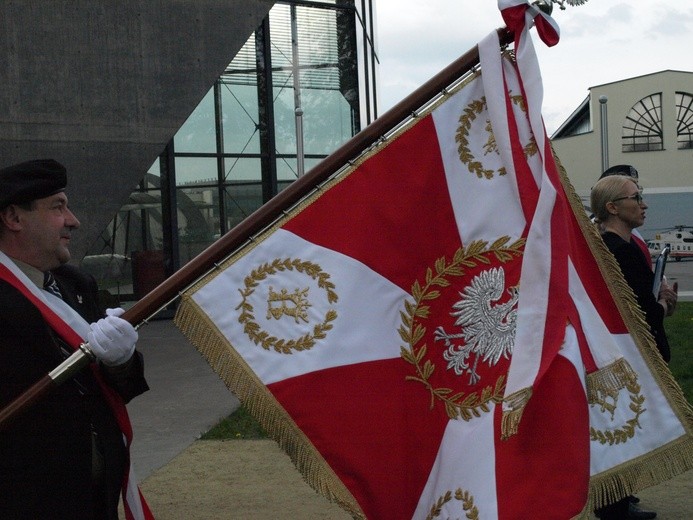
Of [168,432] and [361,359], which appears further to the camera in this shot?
[168,432]

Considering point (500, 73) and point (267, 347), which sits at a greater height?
point (500, 73)

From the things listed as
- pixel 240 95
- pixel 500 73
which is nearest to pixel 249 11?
pixel 240 95

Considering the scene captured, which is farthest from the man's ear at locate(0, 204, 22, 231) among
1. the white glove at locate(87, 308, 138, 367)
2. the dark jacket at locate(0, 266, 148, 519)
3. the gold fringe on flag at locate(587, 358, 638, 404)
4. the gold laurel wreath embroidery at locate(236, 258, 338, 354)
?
the gold fringe on flag at locate(587, 358, 638, 404)

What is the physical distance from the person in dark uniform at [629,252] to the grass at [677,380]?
6.11ft

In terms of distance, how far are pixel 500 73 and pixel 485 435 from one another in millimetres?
1140

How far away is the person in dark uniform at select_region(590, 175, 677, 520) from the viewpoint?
4.64 metres

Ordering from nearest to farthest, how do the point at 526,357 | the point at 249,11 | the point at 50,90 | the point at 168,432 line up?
1. the point at 526,357
2. the point at 168,432
3. the point at 50,90
4. the point at 249,11

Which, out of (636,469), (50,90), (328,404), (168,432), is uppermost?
(50,90)

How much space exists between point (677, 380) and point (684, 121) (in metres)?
43.8

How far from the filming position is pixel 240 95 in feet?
53.5

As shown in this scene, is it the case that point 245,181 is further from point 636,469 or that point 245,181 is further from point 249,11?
point 636,469

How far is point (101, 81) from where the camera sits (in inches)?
377

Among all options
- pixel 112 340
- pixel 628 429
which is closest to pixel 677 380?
pixel 628 429

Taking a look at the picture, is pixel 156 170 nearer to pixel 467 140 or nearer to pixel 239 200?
pixel 239 200
